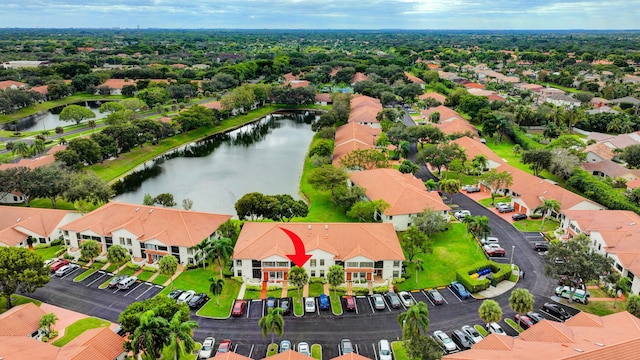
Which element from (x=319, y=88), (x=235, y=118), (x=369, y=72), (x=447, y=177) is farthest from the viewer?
(x=369, y=72)

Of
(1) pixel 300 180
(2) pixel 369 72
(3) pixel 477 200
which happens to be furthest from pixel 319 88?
(3) pixel 477 200

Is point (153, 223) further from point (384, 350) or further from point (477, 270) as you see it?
point (477, 270)

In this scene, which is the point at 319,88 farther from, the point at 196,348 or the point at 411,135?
the point at 196,348

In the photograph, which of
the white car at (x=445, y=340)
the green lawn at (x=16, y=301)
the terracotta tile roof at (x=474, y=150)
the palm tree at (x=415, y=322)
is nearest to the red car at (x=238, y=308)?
the palm tree at (x=415, y=322)

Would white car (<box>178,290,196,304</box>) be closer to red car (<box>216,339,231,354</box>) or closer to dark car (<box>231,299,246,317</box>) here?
dark car (<box>231,299,246,317</box>)

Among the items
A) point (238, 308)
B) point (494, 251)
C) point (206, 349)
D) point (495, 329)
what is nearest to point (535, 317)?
point (495, 329)

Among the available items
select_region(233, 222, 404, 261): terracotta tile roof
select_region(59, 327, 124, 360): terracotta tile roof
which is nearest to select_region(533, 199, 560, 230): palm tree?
select_region(233, 222, 404, 261): terracotta tile roof
